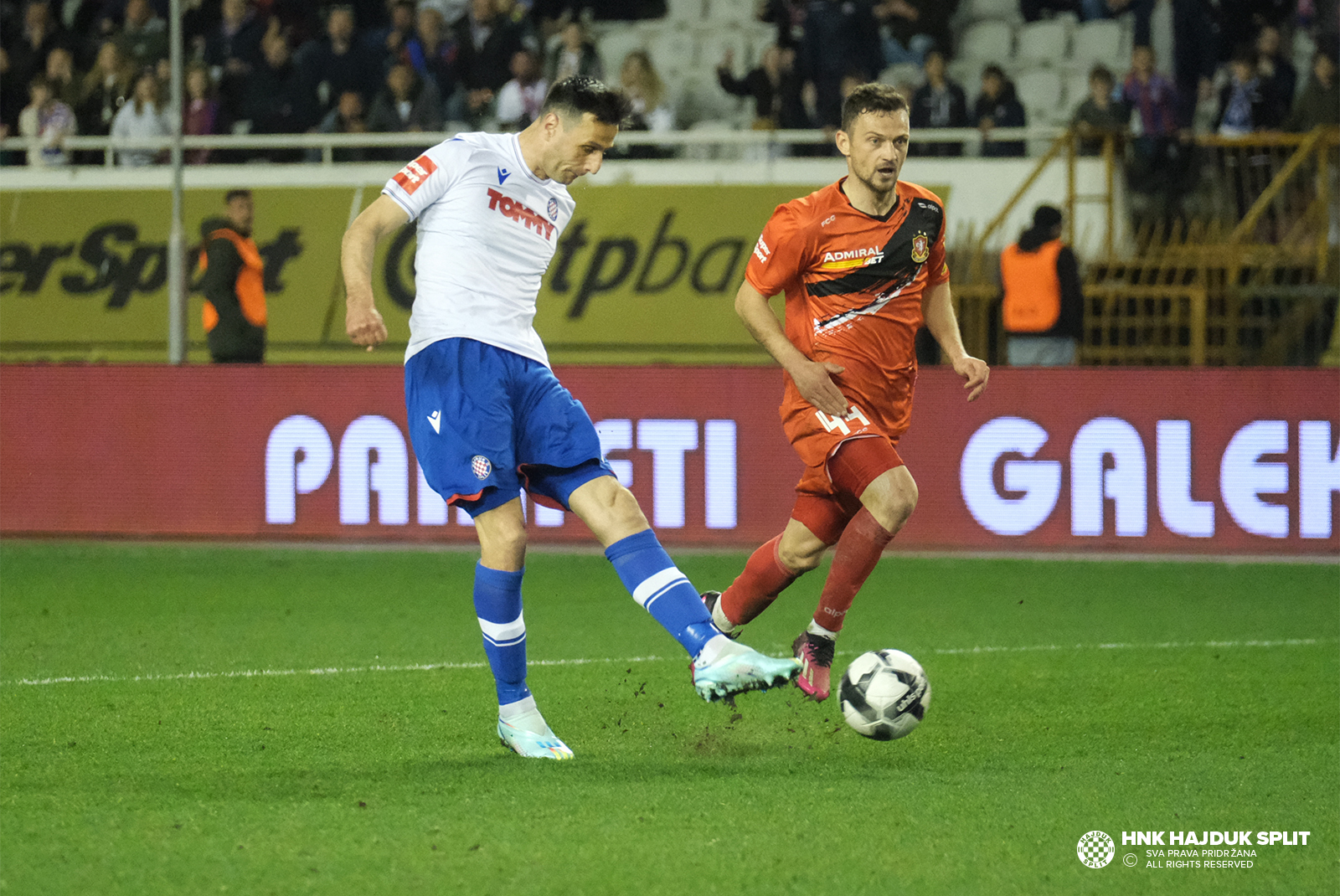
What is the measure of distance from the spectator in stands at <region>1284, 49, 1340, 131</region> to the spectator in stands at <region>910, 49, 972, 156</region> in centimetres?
273

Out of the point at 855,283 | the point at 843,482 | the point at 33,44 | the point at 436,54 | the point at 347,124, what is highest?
the point at 33,44

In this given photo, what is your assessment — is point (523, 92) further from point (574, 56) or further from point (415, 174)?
point (415, 174)

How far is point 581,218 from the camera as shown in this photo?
14883mm

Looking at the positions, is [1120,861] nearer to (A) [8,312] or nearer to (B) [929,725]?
(B) [929,725]

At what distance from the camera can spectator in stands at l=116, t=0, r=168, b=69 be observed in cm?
1675

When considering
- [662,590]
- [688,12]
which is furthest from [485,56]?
[662,590]

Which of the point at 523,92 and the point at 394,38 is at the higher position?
the point at 394,38

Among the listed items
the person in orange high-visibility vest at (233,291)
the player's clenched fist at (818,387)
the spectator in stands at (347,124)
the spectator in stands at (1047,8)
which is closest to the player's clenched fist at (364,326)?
the player's clenched fist at (818,387)

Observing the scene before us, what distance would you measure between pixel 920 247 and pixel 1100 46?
11.3 metres

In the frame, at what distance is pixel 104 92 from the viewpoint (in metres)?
16.5

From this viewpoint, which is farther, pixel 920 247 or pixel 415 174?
pixel 920 247

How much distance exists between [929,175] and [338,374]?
19.6 ft

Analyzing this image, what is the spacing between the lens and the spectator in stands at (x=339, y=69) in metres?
16.2

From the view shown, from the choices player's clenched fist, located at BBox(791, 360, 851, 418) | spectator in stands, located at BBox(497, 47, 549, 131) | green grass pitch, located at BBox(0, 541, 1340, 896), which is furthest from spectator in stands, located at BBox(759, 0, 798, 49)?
player's clenched fist, located at BBox(791, 360, 851, 418)
